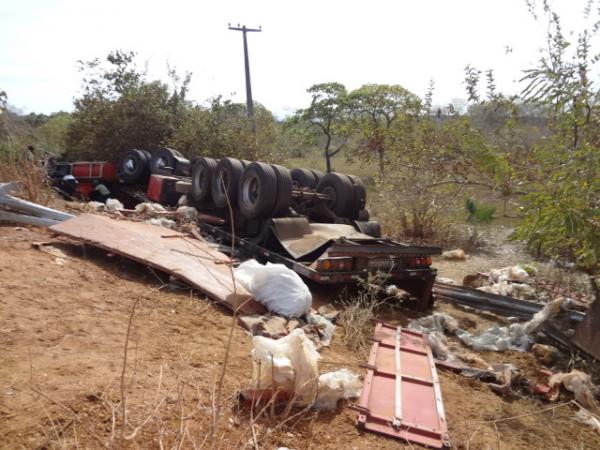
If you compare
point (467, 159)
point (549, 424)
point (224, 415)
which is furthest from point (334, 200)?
point (224, 415)

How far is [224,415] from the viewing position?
8.87 ft

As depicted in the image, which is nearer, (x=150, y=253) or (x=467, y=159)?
(x=150, y=253)

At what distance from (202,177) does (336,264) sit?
3360 mm

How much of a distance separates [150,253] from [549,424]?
13.3 ft

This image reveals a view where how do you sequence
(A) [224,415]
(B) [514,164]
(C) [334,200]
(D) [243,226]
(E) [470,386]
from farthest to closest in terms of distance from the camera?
(C) [334,200], (D) [243,226], (B) [514,164], (E) [470,386], (A) [224,415]

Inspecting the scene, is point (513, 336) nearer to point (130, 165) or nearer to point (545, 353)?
point (545, 353)

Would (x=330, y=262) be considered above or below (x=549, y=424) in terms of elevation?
above

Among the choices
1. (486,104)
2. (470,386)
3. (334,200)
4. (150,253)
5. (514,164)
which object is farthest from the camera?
(334,200)

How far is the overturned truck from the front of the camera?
5.62 meters

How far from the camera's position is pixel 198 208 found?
8.12 metres

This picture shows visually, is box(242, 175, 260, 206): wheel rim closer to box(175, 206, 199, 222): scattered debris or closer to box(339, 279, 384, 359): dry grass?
box(175, 206, 199, 222): scattered debris

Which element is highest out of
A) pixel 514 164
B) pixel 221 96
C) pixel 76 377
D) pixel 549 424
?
pixel 221 96

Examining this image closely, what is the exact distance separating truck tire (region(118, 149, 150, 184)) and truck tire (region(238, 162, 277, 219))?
377 cm

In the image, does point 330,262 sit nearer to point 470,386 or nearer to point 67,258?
point 470,386
